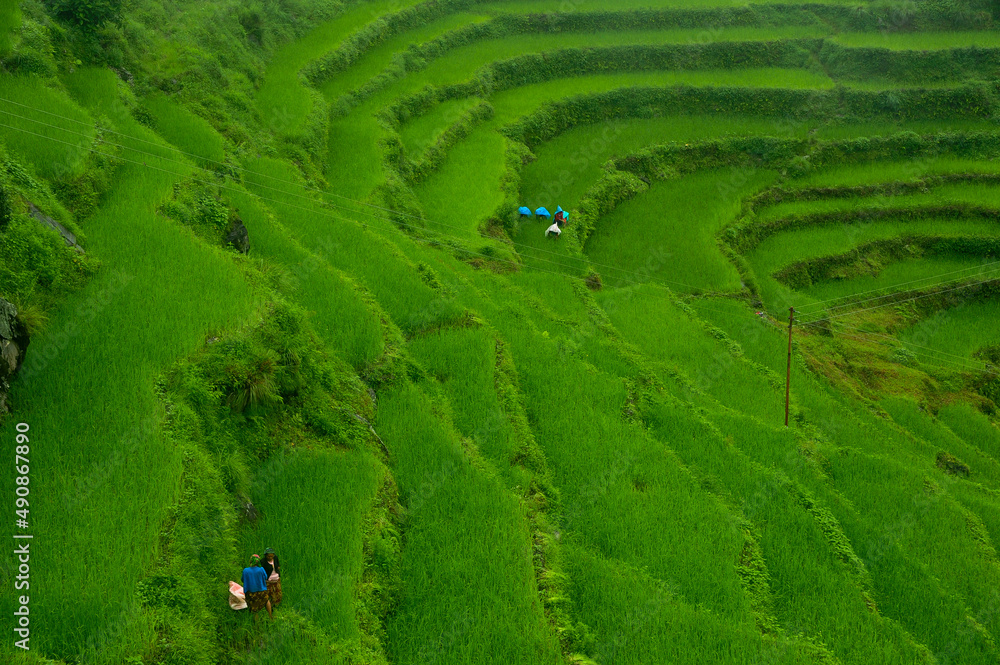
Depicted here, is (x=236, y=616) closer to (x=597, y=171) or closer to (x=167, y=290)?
(x=167, y=290)

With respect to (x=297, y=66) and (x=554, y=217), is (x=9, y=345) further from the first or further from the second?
(x=297, y=66)

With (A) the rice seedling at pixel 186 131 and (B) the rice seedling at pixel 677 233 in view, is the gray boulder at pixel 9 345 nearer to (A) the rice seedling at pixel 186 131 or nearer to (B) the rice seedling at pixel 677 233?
(A) the rice seedling at pixel 186 131

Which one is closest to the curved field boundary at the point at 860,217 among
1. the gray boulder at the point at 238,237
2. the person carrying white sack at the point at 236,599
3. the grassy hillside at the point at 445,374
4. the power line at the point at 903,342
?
the grassy hillside at the point at 445,374

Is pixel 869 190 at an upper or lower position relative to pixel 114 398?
upper

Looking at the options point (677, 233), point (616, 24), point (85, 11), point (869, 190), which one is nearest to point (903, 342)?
point (677, 233)

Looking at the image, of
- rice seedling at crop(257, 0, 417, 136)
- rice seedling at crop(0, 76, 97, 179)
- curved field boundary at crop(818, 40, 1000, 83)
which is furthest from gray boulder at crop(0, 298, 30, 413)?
curved field boundary at crop(818, 40, 1000, 83)
